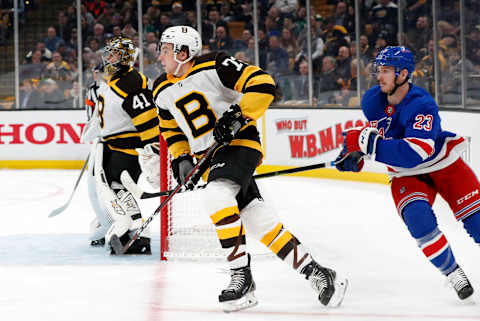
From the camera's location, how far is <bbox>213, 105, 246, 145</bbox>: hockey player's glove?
131 inches

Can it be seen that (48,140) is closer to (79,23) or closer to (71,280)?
(79,23)

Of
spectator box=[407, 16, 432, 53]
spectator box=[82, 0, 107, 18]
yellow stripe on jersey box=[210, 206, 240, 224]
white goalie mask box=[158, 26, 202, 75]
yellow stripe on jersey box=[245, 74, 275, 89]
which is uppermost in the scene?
spectator box=[82, 0, 107, 18]

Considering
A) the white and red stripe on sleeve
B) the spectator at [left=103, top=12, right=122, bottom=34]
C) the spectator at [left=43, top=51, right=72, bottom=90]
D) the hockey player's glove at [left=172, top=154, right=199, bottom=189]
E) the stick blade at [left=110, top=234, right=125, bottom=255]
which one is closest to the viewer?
the white and red stripe on sleeve

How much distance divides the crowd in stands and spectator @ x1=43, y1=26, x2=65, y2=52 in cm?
1

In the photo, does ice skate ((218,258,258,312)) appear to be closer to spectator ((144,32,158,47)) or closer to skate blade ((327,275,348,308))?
skate blade ((327,275,348,308))

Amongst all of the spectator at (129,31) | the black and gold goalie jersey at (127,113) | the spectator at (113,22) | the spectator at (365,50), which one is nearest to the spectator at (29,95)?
the spectator at (113,22)

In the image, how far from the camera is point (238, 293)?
341 cm

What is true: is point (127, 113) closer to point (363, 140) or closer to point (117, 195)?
point (117, 195)

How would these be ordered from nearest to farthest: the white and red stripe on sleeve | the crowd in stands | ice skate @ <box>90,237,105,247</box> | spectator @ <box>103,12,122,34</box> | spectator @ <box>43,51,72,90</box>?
the white and red stripe on sleeve → ice skate @ <box>90,237,105,247</box> → the crowd in stands → spectator @ <box>43,51,72,90</box> → spectator @ <box>103,12,122,34</box>

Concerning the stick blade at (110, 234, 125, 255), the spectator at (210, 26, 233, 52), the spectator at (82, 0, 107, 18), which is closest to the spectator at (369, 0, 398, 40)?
the spectator at (210, 26, 233, 52)

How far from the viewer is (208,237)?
187 inches

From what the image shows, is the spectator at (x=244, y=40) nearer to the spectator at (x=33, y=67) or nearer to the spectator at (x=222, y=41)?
the spectator at (x=222, y=41)

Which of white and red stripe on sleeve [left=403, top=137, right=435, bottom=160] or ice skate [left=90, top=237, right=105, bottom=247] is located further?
ice skate [left=90, top=237, right=105, bottom=247]

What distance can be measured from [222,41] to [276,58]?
0.85m
